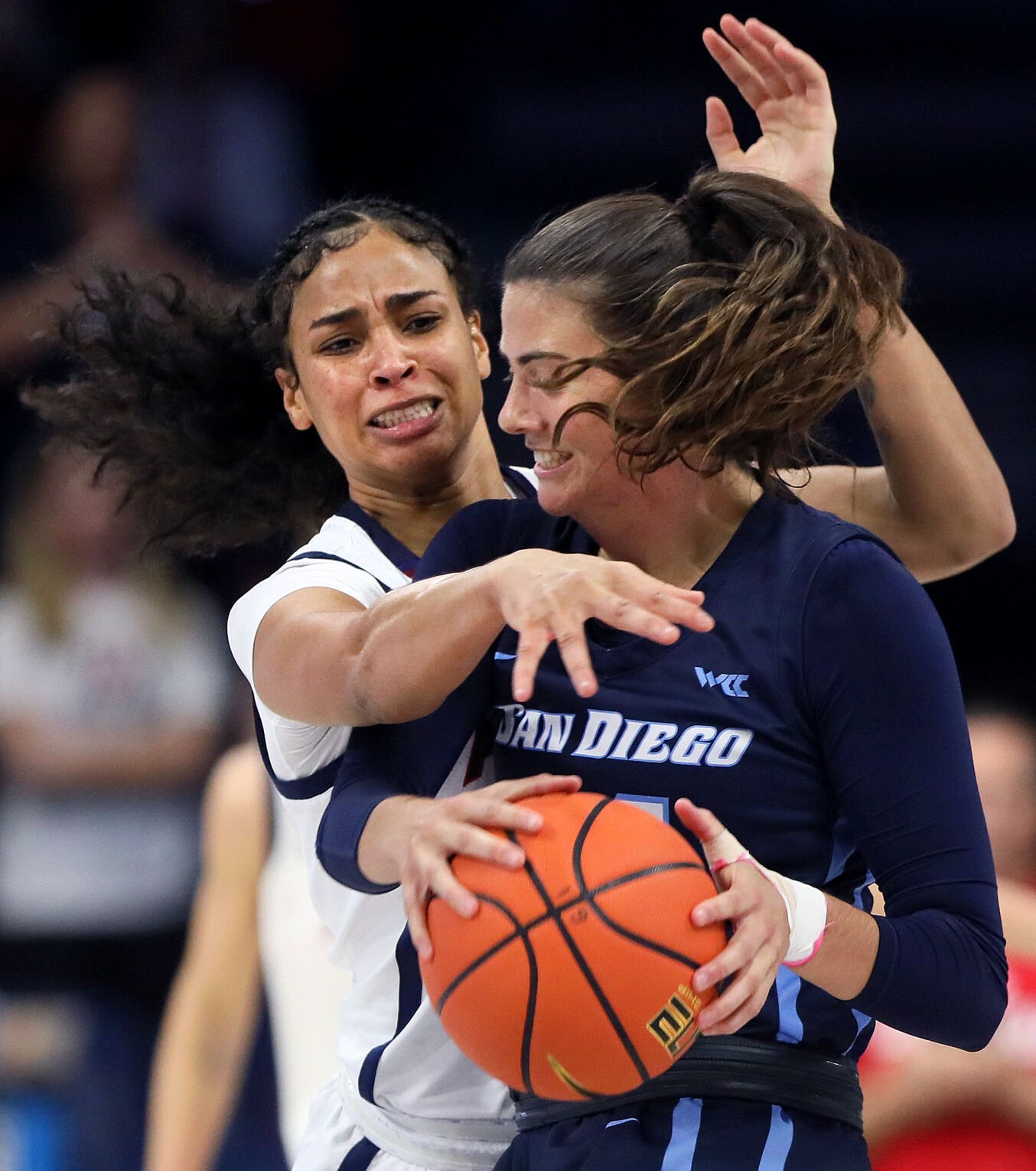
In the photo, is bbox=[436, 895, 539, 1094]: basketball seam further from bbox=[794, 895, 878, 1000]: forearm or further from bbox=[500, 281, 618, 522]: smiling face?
bbox=[500, 281, 618, 522]: smiling face

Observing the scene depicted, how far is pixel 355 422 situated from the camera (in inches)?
121

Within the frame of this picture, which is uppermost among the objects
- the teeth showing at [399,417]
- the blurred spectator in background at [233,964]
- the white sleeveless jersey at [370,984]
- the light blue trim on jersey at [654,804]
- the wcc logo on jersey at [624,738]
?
the teeth showing at [399,417]

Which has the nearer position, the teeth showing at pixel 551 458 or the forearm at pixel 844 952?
the forearm at pixel 844 952

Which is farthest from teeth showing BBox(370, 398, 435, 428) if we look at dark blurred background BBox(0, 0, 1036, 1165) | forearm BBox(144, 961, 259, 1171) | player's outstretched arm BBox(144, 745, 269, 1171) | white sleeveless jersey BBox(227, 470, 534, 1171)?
dark blurred background BBox(0, 0, 1036, 1165)

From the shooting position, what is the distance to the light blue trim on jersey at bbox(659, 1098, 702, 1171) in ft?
7.35

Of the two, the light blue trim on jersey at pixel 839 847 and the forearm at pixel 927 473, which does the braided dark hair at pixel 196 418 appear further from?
the light blue trim on jersey at pixel 839 847

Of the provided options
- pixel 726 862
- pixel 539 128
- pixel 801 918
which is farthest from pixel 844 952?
pixel 539 128

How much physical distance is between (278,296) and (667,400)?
1134mm

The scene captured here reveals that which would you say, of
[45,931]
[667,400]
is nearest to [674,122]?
[45,931]

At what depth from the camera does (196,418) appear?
3471 millimetres

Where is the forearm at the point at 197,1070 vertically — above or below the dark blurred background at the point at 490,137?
below

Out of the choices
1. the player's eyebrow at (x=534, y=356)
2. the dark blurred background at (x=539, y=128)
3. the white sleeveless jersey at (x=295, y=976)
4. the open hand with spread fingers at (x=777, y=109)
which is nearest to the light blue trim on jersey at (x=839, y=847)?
the player's eyebrow at (x=534, y=356)

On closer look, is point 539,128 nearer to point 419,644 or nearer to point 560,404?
point 560,404

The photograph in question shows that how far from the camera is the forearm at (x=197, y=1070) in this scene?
183 inches
